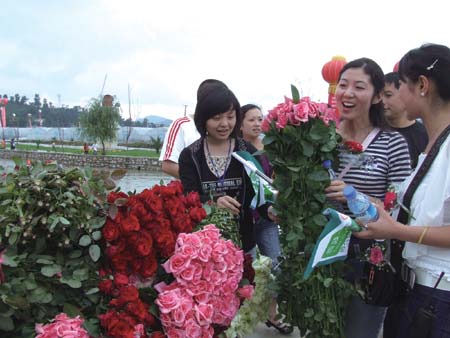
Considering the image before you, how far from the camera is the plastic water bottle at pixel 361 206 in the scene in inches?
60.1

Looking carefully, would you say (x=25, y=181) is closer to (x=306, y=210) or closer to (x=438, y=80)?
(x=306, y=210)

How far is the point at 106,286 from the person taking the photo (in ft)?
5.31

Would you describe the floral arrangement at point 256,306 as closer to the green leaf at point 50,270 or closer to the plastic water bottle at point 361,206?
the plastic water bottle at point 361,206

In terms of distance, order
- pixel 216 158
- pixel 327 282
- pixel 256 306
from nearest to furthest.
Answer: pixel 327 282 → pixel 256 306 → pixel 216 158

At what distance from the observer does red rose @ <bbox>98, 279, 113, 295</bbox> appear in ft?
5.31

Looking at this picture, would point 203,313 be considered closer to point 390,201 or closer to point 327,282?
point 327,282

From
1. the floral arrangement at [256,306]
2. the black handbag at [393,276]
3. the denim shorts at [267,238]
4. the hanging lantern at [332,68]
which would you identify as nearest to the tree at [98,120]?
the hanging lantern at [332,68]

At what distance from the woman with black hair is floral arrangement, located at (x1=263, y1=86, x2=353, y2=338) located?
1.79 feet

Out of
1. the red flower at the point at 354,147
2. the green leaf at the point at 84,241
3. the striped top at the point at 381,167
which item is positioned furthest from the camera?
the striped top at the point at 381,167

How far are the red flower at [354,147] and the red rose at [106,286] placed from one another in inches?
42.6

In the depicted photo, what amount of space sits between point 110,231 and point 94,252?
9 cm

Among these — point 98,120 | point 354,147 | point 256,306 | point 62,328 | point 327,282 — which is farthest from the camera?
point 98,120

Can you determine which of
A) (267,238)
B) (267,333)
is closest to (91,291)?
(267,238)

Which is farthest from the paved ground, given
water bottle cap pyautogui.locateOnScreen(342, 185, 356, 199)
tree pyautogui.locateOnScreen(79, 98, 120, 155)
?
tree pyautogui.locateOnScreen(79, 98, 120, 155)
